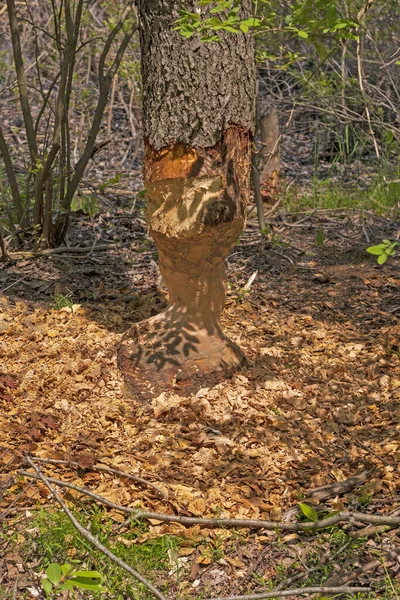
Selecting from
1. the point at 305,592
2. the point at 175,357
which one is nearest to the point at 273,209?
the point at 175,357

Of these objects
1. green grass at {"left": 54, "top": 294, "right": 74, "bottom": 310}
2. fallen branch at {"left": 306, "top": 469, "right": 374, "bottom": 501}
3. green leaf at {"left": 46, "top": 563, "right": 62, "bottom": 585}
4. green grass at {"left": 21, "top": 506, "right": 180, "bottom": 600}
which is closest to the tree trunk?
green grass at {"left": 54, "top": 294, "right": 74, "bottom": 310}

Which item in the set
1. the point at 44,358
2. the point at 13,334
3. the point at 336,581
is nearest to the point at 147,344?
the point at 44,358

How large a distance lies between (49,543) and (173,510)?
0.47 m

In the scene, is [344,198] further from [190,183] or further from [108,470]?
[108,470]

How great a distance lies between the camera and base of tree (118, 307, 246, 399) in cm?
353

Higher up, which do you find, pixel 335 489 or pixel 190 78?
pixel 190 78

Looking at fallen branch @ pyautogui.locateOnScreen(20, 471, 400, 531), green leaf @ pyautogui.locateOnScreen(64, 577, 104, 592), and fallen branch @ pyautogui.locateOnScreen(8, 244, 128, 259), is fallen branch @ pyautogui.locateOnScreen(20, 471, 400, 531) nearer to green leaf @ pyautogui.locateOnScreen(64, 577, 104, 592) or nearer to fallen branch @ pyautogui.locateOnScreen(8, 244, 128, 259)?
green leaf @ pyautogui.locateOnScreen(64, 577, 104, 592)

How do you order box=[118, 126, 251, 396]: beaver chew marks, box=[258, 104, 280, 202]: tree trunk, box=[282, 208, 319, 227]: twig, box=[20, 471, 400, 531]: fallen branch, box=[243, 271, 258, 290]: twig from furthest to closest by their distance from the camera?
box=[258, 104, 280, 202]: tree trunk < box=[282, 208, 319, 227]: twig < box=[243, 271, 258, 290]: twig < box=[118, 126, 251, 396]: beaver chew marks < box=[20, 471, 400, 531]: fallen branch

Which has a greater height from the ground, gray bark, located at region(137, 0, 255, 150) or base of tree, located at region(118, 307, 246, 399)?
gray bark, located at region(137, 0, 255, 150)

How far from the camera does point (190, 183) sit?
3.33 meters

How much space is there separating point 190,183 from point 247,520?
149 cm

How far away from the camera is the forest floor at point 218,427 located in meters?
2.54

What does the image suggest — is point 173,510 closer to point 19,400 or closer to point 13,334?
point 19,400

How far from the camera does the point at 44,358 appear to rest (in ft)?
12.2
